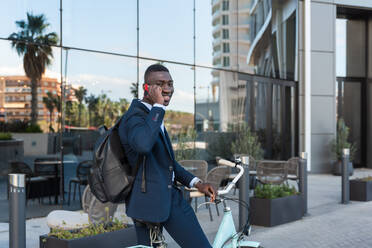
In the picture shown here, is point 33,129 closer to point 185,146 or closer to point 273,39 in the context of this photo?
point 185,146

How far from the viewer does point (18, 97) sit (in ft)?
27.0

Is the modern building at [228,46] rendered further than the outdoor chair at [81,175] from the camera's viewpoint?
Yes

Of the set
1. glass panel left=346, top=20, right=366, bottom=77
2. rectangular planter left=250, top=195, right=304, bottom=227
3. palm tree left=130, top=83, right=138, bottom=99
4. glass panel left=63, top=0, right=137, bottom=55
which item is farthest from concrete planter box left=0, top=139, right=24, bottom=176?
glass panel left=346, top=20, right=366, bottom=77

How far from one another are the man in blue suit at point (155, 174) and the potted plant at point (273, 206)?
4781 mm

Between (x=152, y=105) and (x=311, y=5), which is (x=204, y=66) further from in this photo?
(x=152, y=105)

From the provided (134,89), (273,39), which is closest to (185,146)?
(134,89)

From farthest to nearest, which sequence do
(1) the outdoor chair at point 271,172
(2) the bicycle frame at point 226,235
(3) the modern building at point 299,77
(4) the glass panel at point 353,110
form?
1. (4) the glass panel at point 353,110
2. (3) the modern building at point 299,77
3. (1) the outdoor chair at point 271,172
4. (2) the bicycle frame at point 226,235

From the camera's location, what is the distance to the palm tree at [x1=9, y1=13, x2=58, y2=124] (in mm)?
8305

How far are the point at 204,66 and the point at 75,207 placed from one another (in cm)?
508

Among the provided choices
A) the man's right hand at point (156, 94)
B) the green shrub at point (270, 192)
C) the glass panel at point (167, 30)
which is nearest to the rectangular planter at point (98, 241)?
the man's right hand at point (156, 94)

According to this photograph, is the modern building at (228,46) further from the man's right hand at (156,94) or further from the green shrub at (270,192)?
the man's right hand at (156,94)

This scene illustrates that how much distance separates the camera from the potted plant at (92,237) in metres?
4.19

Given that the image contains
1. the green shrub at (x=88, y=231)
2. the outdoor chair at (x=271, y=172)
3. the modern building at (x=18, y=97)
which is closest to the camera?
the green shrub at (x=88, y=231)

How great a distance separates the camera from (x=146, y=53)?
34.9 ft
